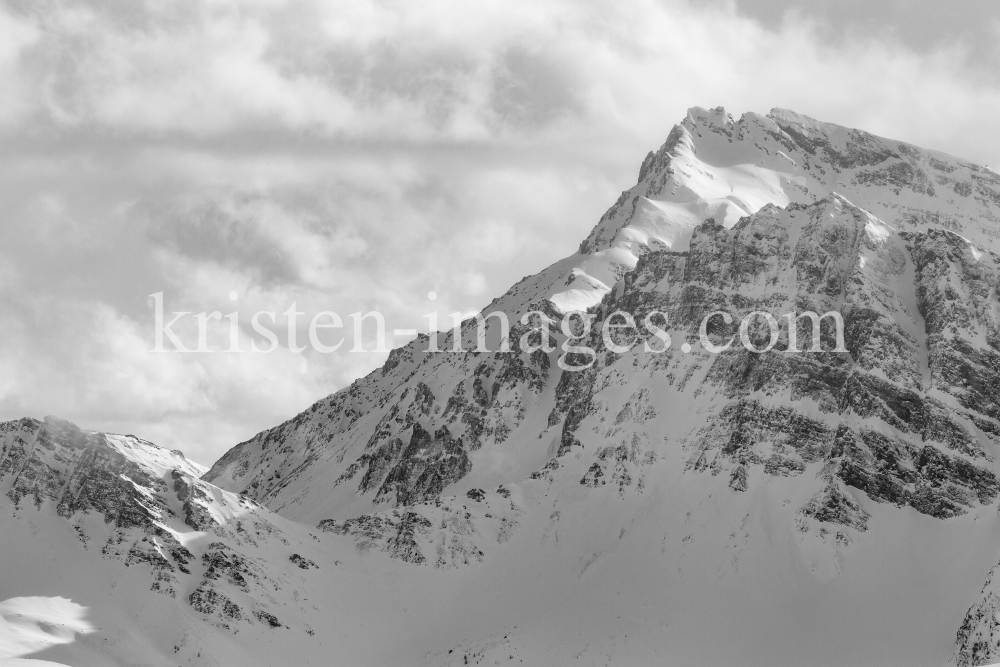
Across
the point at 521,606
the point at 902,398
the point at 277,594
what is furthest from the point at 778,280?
the point at 277,594

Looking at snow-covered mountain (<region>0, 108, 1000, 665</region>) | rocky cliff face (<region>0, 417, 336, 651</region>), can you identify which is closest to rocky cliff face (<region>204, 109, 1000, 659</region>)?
snow-covered mountain (<region>0, 108, 1000, 665</region>)

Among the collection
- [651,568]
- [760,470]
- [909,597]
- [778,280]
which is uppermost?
[778,280]

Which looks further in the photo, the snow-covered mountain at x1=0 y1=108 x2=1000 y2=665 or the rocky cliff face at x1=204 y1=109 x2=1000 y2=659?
the rocky cliff face at x1=204 y1=109 x2=1000 y2=659

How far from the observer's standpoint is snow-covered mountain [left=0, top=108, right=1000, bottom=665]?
4899 inches

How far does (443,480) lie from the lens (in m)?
187

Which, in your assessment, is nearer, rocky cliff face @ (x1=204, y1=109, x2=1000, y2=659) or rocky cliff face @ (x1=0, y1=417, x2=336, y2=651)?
rocky cliff face @ (x1=0, y1=417, x2=336, y2=651)

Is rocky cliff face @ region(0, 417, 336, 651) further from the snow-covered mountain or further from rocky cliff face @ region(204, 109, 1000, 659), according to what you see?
rocky cliff face @ region(204, 109, 1000, 659)

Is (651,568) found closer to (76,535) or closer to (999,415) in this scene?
(999,415)

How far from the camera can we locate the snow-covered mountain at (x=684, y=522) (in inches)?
4899

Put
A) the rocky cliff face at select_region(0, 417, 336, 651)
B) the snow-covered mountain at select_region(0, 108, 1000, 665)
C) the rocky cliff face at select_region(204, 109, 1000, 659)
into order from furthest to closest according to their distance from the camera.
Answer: the rocky cliff face at select_region(204, 109, 1000, 659)
the rocky cliff face at select_region(0, 417, 336, 651)
the snow-covered mountain at select_region(0, 108, 1000, 665)

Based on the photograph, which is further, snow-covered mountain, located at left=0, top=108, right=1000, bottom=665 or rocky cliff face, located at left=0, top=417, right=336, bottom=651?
rocky cliff face, located at left=0, top=417, right=336, bottom=651

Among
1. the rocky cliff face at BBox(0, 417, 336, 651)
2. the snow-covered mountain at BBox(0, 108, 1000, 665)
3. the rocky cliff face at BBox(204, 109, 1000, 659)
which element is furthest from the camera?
the rocky cliff face at BBox(204, 109, 1000, 659)

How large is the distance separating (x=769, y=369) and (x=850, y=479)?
2159 centimetres

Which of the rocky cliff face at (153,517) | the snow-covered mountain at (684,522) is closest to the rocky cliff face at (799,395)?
the snow-covered mountain at (684,522)
